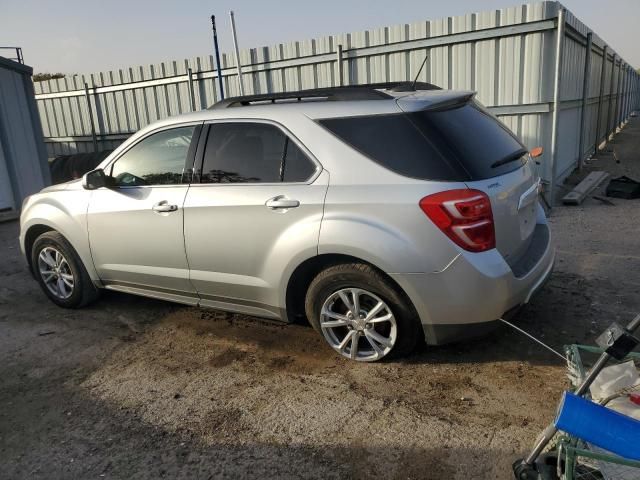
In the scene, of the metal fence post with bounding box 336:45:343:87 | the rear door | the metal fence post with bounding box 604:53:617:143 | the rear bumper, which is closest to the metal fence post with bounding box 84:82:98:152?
the metal fence post with bounding box 336:45:343:87

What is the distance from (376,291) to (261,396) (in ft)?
3.22

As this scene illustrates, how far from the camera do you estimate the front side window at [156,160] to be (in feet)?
13.0

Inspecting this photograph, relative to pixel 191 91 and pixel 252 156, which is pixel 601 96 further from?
pixel 252 156

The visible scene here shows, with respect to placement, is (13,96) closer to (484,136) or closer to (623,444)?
(484,136)

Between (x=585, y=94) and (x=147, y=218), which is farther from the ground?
(x=585, y=94)

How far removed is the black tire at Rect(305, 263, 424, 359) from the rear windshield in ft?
2.21

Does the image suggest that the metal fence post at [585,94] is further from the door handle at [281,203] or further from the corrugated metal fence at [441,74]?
the door handle at [281,203]

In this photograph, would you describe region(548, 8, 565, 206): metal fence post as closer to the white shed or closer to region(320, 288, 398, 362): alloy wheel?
region(320, 288, 398, 362): alloy wheel

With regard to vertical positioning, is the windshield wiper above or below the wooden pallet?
above

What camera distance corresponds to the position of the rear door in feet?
11.0

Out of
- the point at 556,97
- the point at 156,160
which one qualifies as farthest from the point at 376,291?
the point at 556,97

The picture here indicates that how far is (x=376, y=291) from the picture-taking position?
3227 millimetres

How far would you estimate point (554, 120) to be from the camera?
8.04 meters

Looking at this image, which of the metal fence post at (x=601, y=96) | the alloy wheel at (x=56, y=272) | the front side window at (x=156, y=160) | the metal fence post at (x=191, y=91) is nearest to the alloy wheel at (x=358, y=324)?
the front side window at (x=156, y=160)
